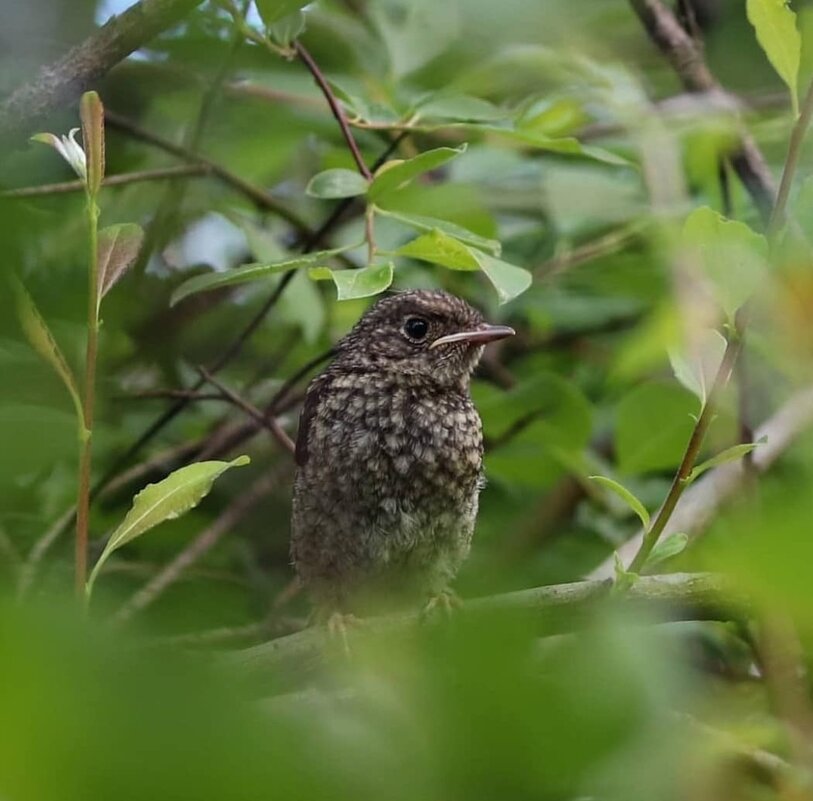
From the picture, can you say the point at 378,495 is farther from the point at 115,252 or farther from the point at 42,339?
the point at 42,339

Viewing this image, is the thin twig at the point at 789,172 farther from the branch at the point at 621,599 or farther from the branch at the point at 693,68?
the branch at the point at 693,68

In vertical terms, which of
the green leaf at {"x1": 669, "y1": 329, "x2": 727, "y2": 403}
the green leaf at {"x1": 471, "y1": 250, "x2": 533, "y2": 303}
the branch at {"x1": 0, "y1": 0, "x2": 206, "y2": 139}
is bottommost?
the green leaf at {"x1": 669, "y1": 329, "x2": 727, "y2": 403}

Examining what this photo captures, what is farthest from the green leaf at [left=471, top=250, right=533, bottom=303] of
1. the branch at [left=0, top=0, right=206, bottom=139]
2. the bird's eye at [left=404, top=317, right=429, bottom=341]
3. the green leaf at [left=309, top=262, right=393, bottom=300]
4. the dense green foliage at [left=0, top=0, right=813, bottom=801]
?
the bird's eye at [left=404, top=317, right=429, bottom=341]

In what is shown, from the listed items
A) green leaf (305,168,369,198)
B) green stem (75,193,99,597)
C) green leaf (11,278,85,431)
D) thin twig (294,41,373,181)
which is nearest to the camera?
green leaf (11,278,85,431)

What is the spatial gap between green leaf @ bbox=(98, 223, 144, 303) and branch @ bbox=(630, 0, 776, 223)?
5.26 ft

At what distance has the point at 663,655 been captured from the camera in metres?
0.48

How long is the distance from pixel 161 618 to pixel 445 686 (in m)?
0.20

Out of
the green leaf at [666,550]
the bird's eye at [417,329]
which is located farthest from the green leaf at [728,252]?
the bird's eye at [417,329]

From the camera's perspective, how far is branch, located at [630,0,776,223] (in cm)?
253

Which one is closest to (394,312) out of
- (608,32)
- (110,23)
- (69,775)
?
(608,32)

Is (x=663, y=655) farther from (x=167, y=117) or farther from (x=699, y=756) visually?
(x=167, y=117)

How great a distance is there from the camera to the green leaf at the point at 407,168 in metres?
1.66

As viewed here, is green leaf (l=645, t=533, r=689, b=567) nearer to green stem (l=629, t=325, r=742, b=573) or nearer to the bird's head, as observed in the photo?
green stem (l=629, t=325, r=742, b=573)

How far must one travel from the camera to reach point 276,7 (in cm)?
179
